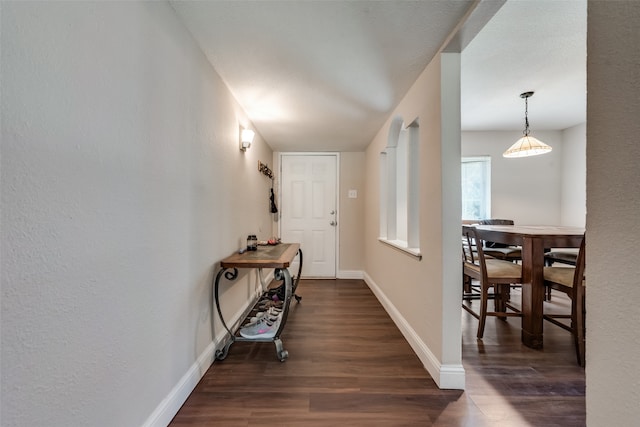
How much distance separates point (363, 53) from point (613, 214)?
1440 mm

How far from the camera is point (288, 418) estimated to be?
1253 mm

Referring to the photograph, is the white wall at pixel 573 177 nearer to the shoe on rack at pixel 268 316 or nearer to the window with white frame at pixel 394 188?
the window with white frame at pixel 394 188

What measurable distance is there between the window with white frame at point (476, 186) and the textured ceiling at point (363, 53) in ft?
4.21

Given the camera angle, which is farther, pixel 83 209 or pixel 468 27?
pixel 468 27

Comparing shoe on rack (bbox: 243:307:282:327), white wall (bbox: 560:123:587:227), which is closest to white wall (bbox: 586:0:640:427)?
shoe on rack (bbox: 243:307:282:327)

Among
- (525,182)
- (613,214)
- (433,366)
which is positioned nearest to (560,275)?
(433,366)

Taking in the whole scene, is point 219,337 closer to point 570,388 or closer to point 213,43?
point 213,43

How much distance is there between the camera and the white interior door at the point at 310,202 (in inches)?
158

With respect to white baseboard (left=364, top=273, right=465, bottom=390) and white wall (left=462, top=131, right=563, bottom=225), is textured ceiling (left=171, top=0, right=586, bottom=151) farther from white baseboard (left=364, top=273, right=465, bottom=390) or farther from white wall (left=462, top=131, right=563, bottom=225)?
white baseboard (left=364, top=273, right=465, bottom=390)

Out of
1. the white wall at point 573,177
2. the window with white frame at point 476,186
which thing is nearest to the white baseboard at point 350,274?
the window with white frame at point 476,186

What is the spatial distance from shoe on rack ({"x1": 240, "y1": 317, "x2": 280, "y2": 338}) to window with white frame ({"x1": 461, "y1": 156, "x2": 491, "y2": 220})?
11.4ft

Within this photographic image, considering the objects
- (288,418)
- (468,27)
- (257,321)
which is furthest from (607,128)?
(257,321)

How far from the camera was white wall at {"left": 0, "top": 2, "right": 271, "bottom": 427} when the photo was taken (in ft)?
2.04

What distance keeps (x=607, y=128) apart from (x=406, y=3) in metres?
1.01
